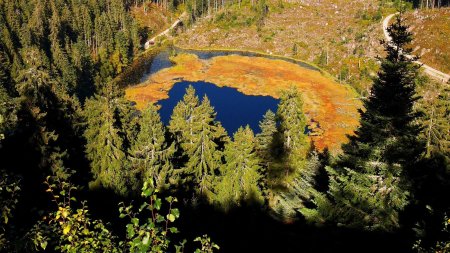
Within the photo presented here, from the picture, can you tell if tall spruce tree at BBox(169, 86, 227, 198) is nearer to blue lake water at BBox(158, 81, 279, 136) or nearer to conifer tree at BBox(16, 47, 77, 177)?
conifer tree at BBox(16, 47, 77, 177)

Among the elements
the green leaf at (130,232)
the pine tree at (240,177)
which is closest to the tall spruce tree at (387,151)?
the green leaf at (130,232)

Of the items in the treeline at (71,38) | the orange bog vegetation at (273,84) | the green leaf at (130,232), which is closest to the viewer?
the green leaf at (130,232)

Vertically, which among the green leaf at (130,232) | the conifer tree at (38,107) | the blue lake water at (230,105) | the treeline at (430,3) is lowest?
the blue lake water at (230,105)

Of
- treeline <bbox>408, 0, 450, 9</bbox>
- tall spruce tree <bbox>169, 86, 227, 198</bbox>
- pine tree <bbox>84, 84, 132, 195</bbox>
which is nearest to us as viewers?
pine tree <bbox>84, 84, 132, 195</bbox>

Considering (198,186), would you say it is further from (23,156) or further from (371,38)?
(371,38)

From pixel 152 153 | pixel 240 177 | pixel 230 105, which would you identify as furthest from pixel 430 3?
pixel 152 153

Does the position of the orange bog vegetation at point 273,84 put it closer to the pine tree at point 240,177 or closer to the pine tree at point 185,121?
the pine tree at point 185,121

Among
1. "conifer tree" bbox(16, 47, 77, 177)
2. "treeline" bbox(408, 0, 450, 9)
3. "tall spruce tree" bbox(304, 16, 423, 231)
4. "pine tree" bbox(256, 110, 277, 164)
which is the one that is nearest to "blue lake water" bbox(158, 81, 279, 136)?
"pine tree" bbox(256, 110, 277, 164)
